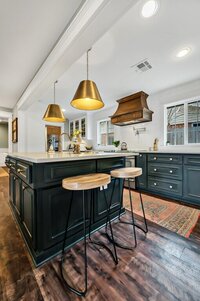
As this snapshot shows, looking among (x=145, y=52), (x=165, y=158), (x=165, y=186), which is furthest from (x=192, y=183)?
(x=145, y=52)

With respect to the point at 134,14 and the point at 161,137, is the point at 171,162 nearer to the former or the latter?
the point at 161,137

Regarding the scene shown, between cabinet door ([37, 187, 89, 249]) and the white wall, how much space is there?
119 inches

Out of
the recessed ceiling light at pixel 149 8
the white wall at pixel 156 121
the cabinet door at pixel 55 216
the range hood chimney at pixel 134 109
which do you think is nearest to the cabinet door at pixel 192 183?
the white wall at pixel 156 121

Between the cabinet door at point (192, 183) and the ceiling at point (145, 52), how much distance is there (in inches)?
76.3

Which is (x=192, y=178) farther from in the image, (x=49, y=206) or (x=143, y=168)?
(x=49, y=206)

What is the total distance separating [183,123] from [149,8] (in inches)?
102

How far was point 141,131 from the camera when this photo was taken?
13.5ft

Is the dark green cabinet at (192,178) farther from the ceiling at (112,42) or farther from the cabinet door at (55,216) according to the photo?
the cabinet door at (55,216)

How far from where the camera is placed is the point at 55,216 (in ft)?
4.41

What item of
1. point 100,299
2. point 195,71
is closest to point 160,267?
point 100,299

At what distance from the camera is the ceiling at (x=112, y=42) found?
1517 millimetres

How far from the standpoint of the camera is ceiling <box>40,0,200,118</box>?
1.59 metres

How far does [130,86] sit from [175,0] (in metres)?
2.07

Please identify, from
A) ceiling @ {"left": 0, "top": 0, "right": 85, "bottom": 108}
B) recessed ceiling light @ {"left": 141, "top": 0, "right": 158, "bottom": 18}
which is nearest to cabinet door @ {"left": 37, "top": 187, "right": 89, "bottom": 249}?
ceiling @ {"left": 0, "top": 0, "right": 85, "bottom": 108}
